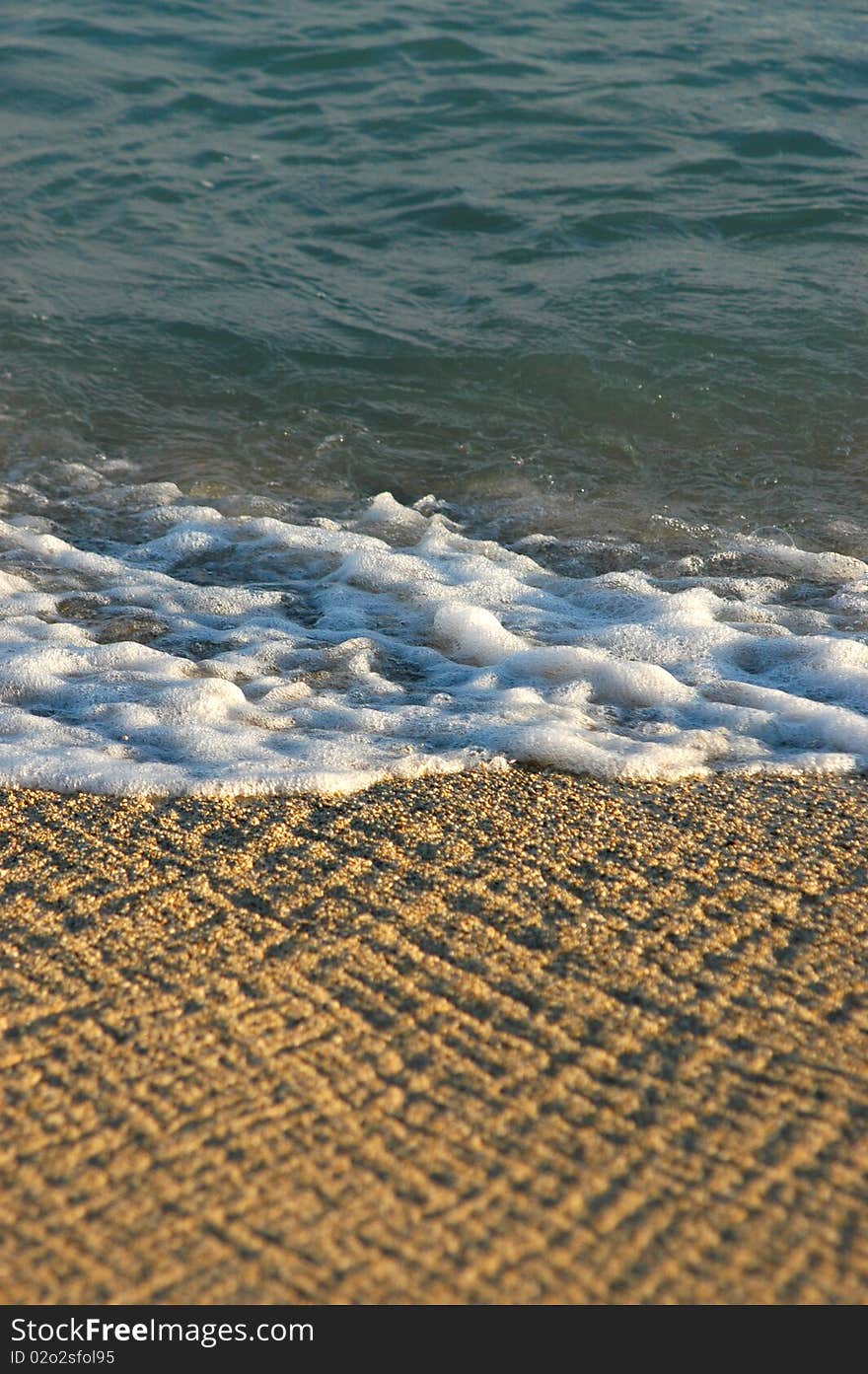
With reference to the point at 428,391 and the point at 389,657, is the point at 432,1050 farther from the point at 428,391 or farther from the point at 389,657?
the point at 428,391

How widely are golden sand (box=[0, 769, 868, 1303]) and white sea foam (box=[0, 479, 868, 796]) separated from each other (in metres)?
0.25

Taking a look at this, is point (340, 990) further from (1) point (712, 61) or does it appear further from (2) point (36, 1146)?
(1) point (712, 61)

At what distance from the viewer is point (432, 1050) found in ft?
5.46

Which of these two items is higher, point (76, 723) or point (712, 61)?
point (712, 61)

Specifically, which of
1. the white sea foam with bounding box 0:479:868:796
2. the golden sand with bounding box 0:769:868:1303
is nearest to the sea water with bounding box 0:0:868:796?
the white sea foam with bounding box 0:479:868:796

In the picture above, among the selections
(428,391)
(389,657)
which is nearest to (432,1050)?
(389,657)

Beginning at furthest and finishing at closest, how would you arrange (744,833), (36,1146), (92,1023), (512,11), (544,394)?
1. (512,11)
2. (544,394)
3. (744,833)
4. (92,1023)
5. (36,1146)

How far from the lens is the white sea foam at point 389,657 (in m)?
2.59

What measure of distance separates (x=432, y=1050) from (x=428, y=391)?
4254mm

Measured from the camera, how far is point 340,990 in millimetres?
1778

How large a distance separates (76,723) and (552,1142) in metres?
1.64

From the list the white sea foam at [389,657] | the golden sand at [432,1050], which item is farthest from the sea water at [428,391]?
the golden sand at [432,1050]

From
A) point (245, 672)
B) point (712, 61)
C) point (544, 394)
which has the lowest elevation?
point (245, 672)

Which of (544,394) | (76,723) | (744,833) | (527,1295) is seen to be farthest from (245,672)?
(544,394)
